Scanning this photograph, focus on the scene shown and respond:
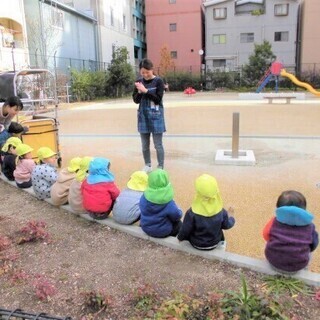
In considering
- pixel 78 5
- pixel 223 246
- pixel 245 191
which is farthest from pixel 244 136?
pixel 78 5

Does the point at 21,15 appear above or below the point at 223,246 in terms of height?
above

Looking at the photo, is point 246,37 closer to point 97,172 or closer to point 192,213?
point 97,172

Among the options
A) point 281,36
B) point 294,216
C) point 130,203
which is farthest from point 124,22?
point 294,216

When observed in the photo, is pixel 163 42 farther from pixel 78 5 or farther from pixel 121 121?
pixel 121 121

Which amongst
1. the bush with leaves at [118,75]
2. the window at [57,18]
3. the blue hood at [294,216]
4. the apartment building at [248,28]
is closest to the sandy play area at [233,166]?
the blue hood at [294,216]

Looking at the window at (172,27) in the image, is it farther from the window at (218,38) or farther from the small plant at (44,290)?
the small plant at (44,290)

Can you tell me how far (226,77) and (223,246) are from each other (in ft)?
98.0

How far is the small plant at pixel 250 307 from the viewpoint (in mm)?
2117

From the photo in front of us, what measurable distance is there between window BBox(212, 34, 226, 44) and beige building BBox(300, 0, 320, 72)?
7136 millimetres

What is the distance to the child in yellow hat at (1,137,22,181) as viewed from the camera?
4.88m

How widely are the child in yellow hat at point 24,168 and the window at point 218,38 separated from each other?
117 ft

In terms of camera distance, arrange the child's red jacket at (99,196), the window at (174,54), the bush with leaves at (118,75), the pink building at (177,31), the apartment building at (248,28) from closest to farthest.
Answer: the child's red jacket at (99,196), the bush with leaves at (118,75), the apartment building at (248,28), the pink building at (177,31), the window at (174,54)

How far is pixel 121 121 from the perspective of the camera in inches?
462

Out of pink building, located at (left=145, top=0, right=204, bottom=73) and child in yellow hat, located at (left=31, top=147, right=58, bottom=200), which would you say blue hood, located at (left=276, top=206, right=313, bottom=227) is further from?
pink building, located at (left=145, top=0, right=204, bottom=73)
